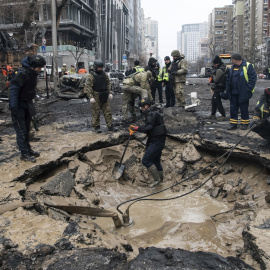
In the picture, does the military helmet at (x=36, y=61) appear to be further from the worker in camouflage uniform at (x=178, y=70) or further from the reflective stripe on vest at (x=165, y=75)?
the reflective stripe on vest at (x=165, y=75)

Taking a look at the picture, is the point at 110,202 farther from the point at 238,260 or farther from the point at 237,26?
the point at 237,26

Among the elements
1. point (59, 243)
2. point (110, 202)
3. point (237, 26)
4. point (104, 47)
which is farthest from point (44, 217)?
point (237, 26)

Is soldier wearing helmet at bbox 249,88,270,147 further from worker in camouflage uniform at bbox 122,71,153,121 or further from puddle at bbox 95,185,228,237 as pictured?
worker in camouflage uniform at bbox 122,71,153,121

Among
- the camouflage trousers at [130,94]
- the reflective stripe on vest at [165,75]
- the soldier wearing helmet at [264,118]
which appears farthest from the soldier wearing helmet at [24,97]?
the reflective stripe on vest at [165,75]

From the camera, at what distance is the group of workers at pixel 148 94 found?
16.7ft

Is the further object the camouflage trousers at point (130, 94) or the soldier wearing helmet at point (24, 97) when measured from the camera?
the camouflage trousers at point (130, 94)

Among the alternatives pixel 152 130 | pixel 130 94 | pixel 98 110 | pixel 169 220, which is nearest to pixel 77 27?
pixel 130 94

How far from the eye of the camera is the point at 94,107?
287 inches

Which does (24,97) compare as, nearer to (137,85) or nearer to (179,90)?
(137,85)

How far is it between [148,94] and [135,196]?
355 centimetres

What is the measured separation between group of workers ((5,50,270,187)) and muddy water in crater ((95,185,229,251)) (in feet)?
2.78

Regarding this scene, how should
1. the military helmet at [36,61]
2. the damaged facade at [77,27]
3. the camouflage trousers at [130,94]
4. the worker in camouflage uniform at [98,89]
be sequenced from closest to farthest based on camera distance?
the military helmet at [36,61] → the worker in camouflage uniform at [98,89] → the camouflage trousers at [130,94] → the damaged facade at [77,27]

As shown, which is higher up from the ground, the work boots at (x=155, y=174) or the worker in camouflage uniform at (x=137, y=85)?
the worker in camouflage uniform at (x=137, y=85)

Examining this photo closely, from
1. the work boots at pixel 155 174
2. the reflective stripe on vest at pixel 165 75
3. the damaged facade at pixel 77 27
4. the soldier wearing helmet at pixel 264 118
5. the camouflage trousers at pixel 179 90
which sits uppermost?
the damaged facade at pixel 77 27
